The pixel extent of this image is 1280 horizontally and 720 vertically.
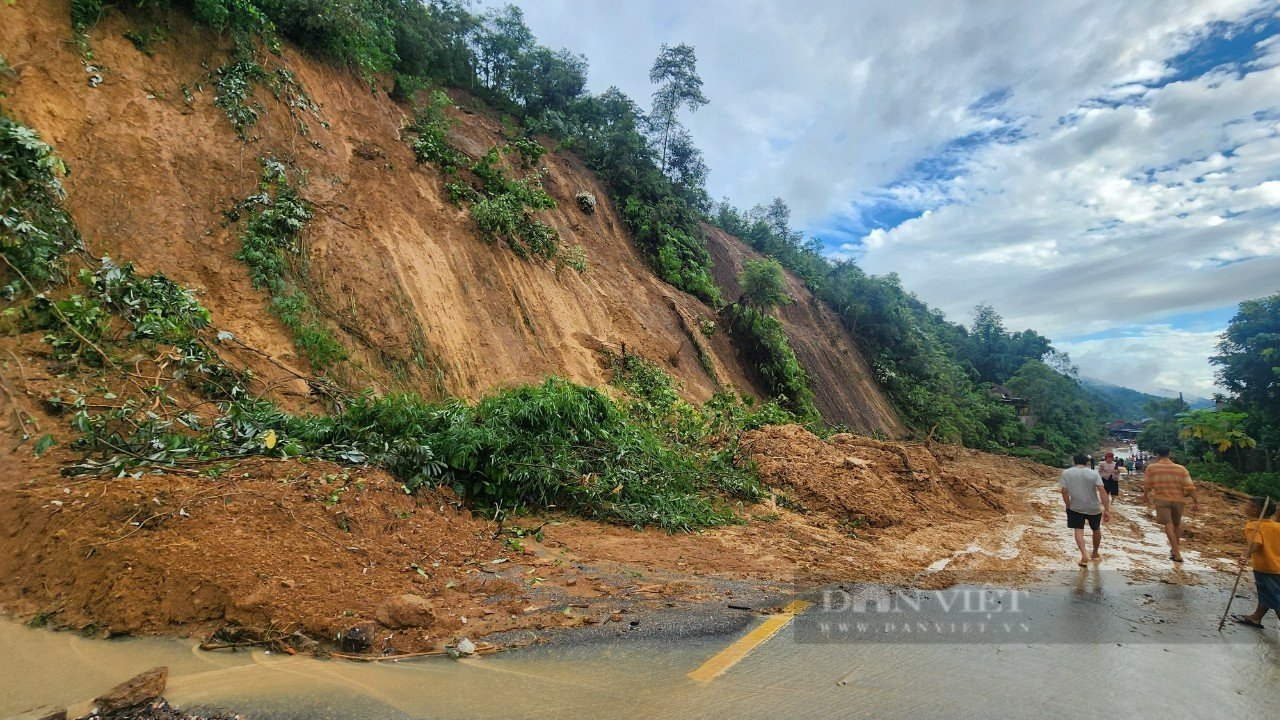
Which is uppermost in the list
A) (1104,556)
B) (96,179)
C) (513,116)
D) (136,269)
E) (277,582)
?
(513,116)

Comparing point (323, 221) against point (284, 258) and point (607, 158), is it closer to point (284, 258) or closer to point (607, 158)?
point (284, 258)

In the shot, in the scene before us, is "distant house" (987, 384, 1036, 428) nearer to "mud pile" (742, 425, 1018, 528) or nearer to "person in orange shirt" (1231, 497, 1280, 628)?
"mud pile" (742, 425, 1018, 528)

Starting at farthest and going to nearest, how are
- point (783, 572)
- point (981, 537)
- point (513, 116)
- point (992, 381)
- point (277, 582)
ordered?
point (992, 381) < point (513, 116) < point (981, 537) < point (783, 572) < point (277, 582)

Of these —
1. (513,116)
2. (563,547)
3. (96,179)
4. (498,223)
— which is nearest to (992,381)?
(513,116)

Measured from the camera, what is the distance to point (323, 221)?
357 inches

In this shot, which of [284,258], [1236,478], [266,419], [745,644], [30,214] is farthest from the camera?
[1236,478]

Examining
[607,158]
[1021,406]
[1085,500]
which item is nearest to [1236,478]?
[1021,406]

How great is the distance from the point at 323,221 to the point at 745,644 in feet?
29.4

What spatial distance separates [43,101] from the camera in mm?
6715

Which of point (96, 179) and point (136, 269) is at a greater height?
point (96, 179)

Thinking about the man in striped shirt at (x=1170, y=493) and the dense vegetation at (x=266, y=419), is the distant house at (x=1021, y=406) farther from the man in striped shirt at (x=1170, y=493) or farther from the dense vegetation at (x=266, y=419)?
the dense vegetation at (x=266, y=419)

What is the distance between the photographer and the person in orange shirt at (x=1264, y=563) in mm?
4578

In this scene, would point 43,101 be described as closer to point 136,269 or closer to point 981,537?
point 136,269

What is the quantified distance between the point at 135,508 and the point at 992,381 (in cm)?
5420
